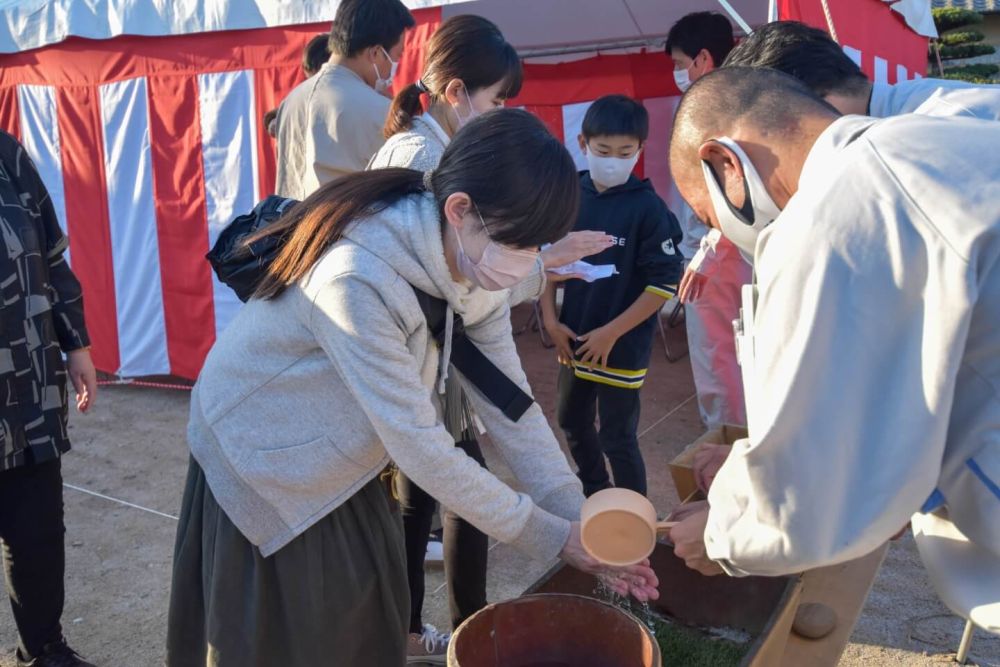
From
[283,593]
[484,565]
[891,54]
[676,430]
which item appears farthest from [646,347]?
[891,54]

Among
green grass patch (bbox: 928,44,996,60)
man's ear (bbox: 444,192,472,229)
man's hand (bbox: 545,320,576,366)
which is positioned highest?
man's ear (bbox: 444,192,472,229)

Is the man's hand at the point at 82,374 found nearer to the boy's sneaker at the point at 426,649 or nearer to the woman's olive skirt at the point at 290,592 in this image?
the woman's olive skirt at the point at 290,592

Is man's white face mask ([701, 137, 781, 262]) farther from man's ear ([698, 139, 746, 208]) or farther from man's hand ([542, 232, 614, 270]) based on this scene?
man's hand ([542, 232, 614, 270])

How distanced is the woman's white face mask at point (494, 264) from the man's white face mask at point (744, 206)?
393mm

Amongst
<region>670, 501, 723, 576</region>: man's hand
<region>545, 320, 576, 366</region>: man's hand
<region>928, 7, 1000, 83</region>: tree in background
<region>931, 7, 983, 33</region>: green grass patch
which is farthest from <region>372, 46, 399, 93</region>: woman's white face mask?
<region>931, 7, 983, 33</region>: green grass patch

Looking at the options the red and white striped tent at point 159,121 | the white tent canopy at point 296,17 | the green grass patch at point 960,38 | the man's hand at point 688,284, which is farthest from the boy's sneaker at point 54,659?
the green grass patch at point 960,38

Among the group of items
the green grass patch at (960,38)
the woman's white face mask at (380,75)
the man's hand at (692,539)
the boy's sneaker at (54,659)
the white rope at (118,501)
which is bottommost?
the white rope at (118,501)

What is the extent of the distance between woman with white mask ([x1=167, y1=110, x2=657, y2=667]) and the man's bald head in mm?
218

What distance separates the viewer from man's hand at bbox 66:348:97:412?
2.57 m

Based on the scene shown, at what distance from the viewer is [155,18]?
511cm

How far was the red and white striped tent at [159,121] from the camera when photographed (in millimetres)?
4953

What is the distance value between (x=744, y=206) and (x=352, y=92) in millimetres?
2155

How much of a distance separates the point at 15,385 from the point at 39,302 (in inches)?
9.2

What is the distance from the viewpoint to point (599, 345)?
130 inches
